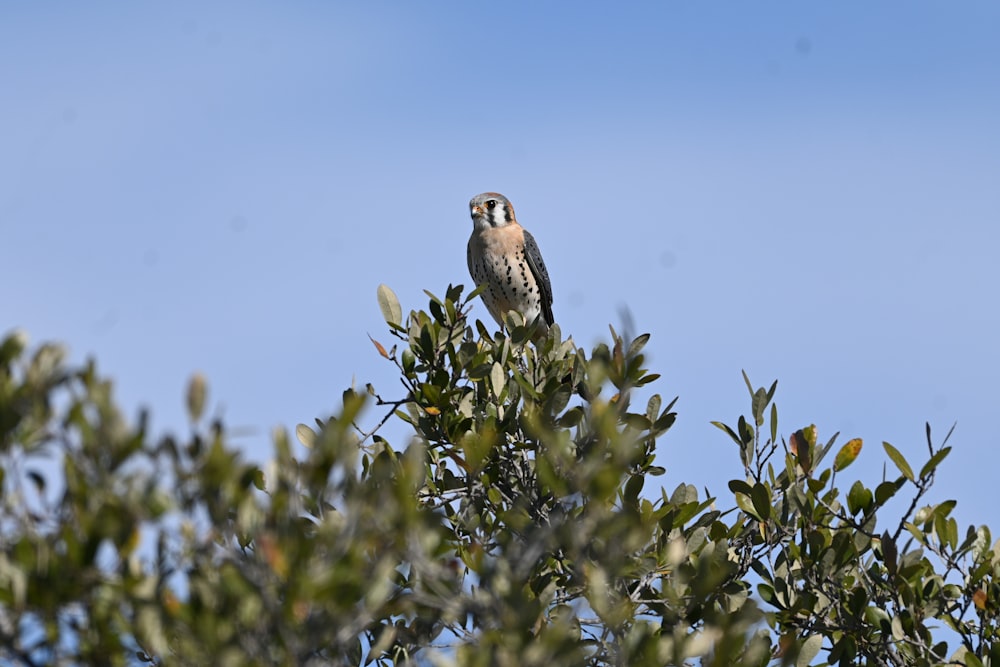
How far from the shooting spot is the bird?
10.4 metres

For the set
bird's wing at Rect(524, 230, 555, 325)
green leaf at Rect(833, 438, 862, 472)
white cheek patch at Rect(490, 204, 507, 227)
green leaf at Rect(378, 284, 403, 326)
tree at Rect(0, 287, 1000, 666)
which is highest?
white cheek patch at Rect(490, 204, 507, 227)

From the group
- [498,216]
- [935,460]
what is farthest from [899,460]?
[498,216]

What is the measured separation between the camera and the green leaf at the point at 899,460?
5211mm

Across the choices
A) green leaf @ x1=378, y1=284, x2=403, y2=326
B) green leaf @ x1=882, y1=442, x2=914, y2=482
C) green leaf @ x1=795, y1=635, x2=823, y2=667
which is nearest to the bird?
green leaf @ x1=378, y1=284, x2=403, y2=326

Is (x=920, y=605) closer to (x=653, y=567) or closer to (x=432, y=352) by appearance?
(x=653, y=567)

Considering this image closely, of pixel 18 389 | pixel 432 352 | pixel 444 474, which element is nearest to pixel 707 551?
pixel 444 474

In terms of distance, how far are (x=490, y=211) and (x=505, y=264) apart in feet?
2.17

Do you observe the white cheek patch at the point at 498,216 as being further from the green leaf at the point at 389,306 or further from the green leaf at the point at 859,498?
the green leaf at the point at 859,498

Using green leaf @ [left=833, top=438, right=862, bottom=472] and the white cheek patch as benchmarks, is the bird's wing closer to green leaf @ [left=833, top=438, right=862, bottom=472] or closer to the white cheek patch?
the white cheek patch

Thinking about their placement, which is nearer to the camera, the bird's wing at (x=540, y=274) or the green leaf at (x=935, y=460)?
the green leaf at (x=935, y=460)

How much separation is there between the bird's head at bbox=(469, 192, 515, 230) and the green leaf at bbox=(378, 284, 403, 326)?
14.9 feet

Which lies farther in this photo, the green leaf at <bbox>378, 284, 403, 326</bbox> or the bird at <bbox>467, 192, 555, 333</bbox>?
the bird at <bbox>467, 192, 555, 333</bbox>

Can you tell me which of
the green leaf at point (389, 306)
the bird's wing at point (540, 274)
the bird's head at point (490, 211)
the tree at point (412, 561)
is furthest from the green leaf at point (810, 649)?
the bird's head at point (490, 211)

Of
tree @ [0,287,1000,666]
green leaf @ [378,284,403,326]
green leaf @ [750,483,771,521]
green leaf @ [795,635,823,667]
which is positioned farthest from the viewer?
green leaf @ [378,284,403,326]
